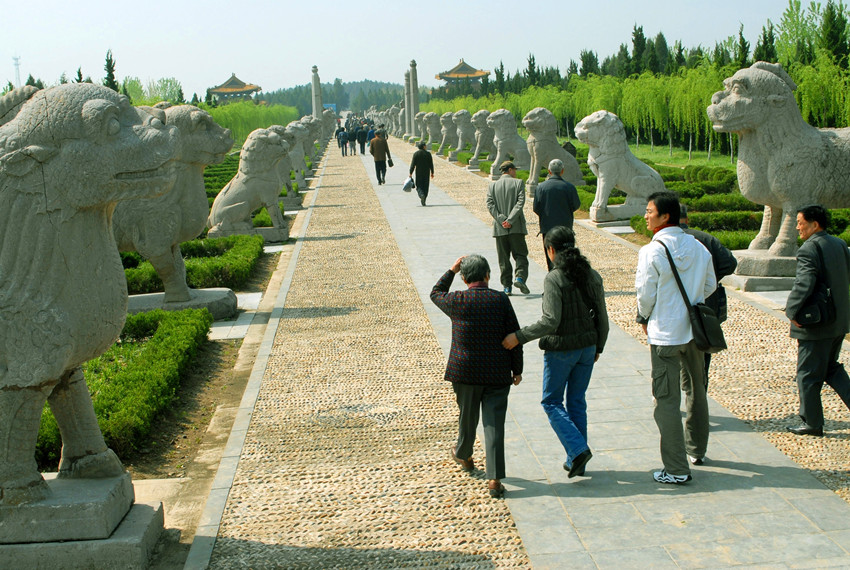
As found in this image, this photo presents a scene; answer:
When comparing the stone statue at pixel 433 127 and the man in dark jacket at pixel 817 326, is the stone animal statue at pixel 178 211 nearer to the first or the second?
the man in dark jacket at pixel 817 326

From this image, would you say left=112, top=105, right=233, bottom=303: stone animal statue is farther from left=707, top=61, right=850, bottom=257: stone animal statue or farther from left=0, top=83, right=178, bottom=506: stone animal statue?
left=707, top=61, right=850, bottom=257: stone animal statue

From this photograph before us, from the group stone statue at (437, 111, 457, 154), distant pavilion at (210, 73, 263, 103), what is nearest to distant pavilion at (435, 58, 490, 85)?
distant pavilion at (210, 73, 263, 103)

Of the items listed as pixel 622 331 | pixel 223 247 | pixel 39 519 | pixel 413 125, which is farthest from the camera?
pixel 413 125

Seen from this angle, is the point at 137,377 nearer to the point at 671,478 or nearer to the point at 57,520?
the point at 57,520

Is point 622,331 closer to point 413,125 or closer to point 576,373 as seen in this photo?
point 576,373

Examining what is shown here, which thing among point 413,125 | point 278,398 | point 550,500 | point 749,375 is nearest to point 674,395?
point 550,500

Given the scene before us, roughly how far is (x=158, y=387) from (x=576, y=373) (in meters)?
3.56

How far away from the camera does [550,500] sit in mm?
5160

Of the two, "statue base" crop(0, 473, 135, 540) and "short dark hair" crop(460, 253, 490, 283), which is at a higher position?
"short dark hair" crop(460, 253, 490, 283)

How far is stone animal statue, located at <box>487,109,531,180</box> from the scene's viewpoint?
81.0ft

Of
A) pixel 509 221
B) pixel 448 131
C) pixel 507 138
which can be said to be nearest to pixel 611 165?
pixel 509 221

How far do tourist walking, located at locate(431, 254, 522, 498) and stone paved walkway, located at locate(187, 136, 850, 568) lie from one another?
1.20 feet

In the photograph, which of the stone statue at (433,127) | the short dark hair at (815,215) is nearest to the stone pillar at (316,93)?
the stone statue at (433,127)

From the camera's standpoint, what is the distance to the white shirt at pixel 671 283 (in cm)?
526
